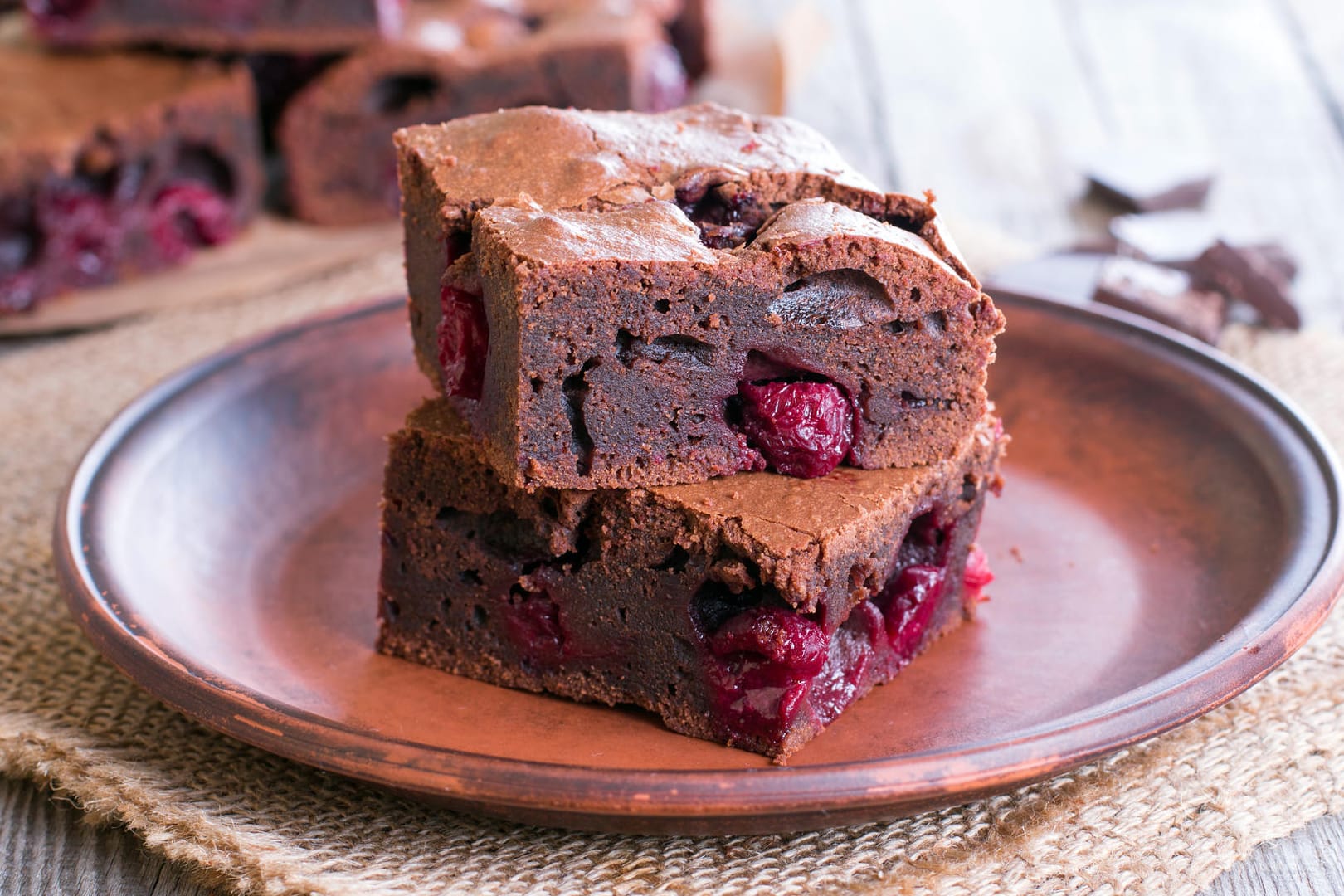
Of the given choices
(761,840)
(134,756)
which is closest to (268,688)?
(134,756)

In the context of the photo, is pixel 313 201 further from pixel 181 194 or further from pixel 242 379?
pixel 242 379

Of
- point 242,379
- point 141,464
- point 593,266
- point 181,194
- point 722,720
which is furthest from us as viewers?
point 181,194

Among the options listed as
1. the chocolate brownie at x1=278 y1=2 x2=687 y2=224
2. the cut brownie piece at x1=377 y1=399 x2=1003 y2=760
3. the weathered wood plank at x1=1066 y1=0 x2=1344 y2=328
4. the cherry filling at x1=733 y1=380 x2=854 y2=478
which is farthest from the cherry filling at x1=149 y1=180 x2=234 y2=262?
the weathered wood plank at x1=1066 y1=0 x2=1344 y2=328

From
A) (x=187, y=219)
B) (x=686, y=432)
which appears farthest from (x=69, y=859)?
(x=187, y=219)

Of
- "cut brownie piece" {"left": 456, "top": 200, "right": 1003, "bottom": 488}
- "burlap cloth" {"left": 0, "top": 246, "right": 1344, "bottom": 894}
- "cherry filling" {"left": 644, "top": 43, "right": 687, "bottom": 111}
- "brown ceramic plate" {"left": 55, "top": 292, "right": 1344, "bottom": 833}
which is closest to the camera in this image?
"brown ceramic plate" {"left": 55, "top": 292, "right": 1344, "bottom": 833}

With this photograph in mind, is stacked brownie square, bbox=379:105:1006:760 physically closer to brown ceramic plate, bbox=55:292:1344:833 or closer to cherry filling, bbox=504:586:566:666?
cherry filling, bbox=504:586:566:666

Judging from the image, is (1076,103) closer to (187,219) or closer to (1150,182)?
(1150,182)

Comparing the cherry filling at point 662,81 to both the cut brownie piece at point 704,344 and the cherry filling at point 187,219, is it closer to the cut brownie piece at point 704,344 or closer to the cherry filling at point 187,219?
the cherry filling at point 187,219
